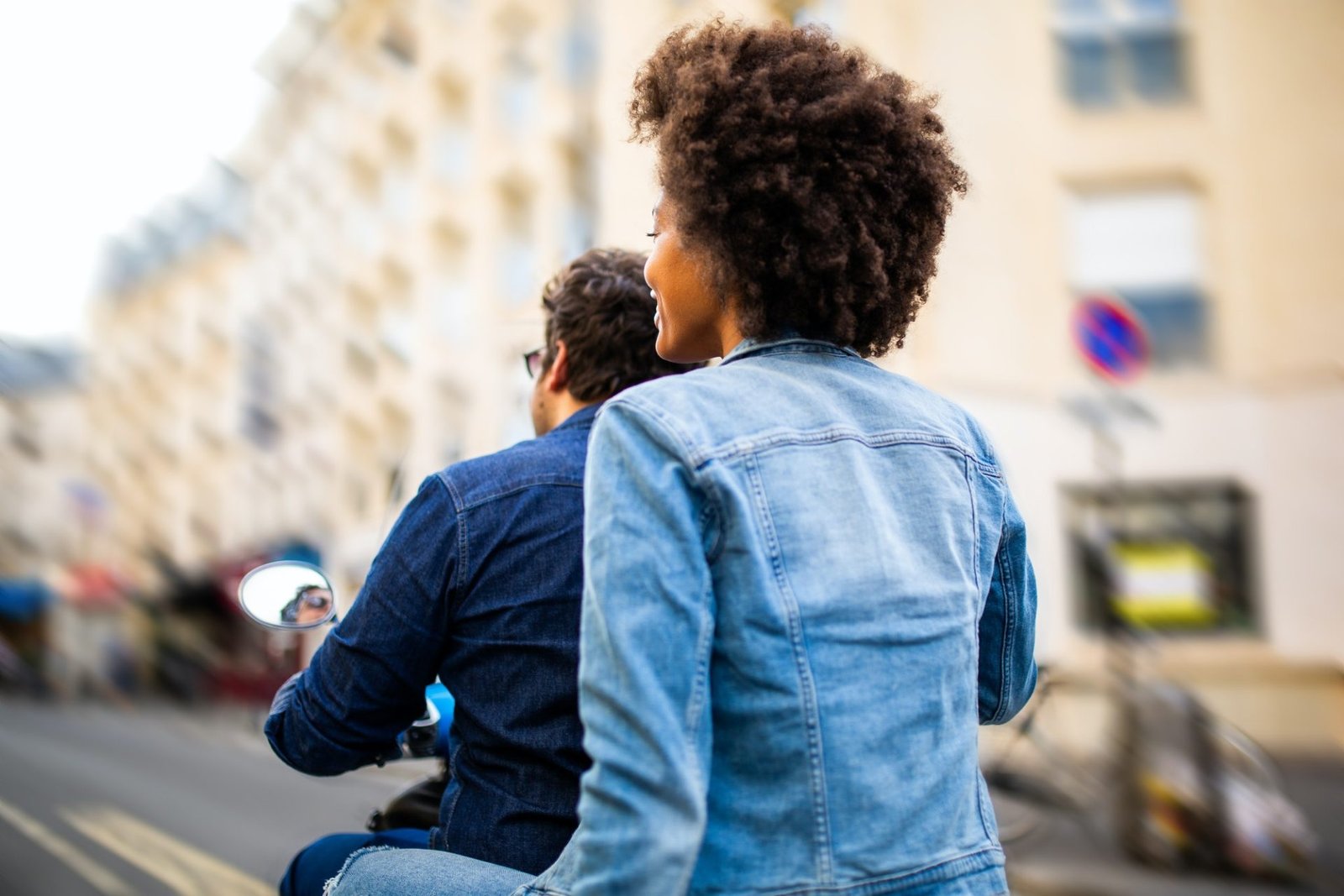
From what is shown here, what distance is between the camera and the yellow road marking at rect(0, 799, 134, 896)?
12.9ft

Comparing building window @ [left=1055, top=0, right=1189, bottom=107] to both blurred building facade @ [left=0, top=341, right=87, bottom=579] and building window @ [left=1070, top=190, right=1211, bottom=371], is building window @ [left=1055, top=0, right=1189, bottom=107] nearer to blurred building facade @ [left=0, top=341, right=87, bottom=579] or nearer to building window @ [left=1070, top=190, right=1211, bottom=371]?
building window @ [left=1070, top=190, right=1211, bottom=371]

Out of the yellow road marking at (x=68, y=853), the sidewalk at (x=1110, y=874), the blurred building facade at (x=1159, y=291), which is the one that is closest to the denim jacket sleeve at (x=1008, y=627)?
the yellow road marking at (x=68, y=853)

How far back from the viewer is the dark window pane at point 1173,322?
10.5 metres

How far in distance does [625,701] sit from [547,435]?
0.90 metres

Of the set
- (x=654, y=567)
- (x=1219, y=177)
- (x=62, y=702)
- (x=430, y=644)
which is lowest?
(x=62, y=702)

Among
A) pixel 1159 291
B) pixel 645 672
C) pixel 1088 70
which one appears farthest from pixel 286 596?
pixel 1088 70

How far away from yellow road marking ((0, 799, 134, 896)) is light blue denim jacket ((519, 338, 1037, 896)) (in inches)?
135

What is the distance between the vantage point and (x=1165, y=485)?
10.5 meters

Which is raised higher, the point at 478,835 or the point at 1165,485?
the point at 478,835

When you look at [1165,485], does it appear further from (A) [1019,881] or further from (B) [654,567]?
(B) [654,567]

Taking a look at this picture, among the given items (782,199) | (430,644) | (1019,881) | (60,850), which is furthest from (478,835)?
(1019,881)

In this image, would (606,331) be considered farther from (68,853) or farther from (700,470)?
(68,853)

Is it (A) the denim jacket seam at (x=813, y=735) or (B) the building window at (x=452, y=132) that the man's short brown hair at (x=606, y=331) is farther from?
(B) the building window at (x=452, y=132)

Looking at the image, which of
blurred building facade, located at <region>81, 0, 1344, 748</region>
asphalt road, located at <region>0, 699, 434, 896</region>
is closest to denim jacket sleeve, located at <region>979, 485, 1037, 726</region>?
asphalt road, located at <region>0, 699, 434, 896</region>
